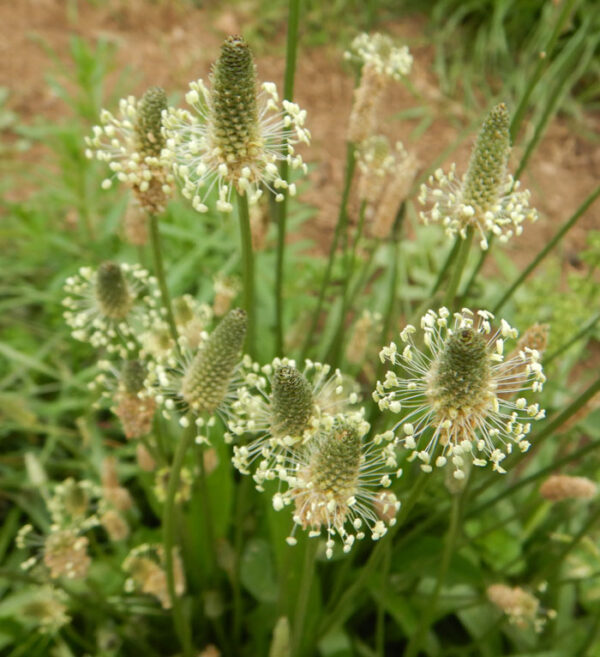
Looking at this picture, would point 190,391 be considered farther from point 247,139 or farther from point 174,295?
point 174,295

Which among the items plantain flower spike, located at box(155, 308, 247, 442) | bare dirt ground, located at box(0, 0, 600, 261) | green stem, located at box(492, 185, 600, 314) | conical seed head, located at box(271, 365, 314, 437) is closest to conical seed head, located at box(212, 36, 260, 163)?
plantain flower spike, located at box(155, 308, 247, 442)

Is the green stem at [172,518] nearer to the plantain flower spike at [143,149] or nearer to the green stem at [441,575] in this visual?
the plantain flower spike at [143,149]

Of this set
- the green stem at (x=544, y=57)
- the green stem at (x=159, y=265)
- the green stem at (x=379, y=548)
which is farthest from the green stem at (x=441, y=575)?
the green stem at (x=544, y=57)

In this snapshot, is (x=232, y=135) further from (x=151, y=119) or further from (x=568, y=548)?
(x=568, y=548)

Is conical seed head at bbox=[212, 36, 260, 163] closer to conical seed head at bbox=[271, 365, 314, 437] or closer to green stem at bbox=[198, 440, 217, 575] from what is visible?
conical seed head at bbox=[271, 365, 314, 437]

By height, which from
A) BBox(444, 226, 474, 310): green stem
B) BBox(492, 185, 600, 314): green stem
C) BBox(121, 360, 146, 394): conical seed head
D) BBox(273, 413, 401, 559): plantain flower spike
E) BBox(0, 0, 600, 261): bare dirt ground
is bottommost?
BBox(273, 413, 401, 559): plantain flower spike
